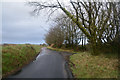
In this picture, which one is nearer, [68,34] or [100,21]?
[100,21]

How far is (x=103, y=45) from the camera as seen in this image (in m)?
10.8

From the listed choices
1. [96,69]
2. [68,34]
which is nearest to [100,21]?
[96,69]

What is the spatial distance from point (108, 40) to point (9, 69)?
12355 millimetres

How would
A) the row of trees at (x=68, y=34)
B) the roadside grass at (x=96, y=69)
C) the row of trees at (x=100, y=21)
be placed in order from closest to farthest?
the roadside grass at (x=96, y=69) < the row of trees at (x=100, y=21) < the row of trees at (x=68, y=34)

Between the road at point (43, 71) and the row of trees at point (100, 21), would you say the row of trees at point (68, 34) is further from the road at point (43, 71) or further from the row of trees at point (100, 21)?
the road at point (43, 71)

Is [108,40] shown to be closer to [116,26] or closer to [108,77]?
[116,26]

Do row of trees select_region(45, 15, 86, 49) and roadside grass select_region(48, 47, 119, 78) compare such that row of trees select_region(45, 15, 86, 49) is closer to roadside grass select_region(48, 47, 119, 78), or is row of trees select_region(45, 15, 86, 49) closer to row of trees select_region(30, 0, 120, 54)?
row of trees select_region(30, 0, 120, 54)

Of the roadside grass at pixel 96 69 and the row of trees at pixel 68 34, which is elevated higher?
the row of trees at pixel 68 34

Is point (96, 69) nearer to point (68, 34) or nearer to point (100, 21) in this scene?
point (100, 21)

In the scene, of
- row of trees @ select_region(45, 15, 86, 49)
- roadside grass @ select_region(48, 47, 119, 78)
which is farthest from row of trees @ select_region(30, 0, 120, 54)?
row of trees @ select_region(45, 15, 86, 49)

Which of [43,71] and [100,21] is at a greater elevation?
[100,21]

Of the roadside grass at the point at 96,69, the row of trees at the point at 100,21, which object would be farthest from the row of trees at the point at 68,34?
the roadside grass at the point at 96,69

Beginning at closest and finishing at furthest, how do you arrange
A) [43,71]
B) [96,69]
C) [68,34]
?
[43,71] < [96,69] < [68,34]


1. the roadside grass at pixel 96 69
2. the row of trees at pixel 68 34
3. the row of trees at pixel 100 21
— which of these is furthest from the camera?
the row of trees at pixel 68 34
